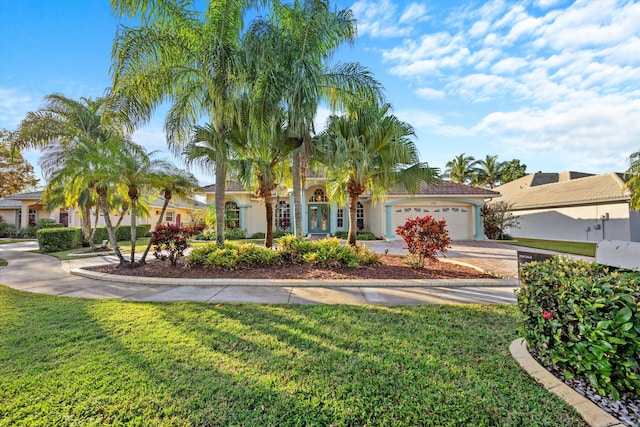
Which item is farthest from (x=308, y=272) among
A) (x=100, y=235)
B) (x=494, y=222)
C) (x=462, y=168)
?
(x=462, y=168)

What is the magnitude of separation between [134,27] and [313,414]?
9.92m

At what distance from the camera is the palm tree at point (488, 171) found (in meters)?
37.0

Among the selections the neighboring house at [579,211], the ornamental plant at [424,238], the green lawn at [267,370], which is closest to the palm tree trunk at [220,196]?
the green lawn at [267,370]

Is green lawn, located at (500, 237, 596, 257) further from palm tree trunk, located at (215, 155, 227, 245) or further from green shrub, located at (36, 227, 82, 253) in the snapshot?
green shrub, located at (36, 227, 82, 253)

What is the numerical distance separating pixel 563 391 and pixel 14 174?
37.4 m

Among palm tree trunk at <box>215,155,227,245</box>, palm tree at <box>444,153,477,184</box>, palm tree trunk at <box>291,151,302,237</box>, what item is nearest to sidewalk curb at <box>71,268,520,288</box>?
palm tree trunk at <box>215,155,227,245</box>

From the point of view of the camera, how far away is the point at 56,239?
14367mm

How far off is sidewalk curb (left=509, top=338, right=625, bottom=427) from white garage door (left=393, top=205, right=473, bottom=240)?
50.1 ft

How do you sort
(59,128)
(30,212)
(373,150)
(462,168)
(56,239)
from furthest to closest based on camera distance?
1. (462,168)
2. (30,212)
3. (56,239)
4. (59,128)
5. (373,150)

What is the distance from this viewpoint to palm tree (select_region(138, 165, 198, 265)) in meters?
9.02

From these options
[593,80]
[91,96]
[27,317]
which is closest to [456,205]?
[593,80]

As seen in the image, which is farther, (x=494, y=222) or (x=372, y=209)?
(x=372, y=209)

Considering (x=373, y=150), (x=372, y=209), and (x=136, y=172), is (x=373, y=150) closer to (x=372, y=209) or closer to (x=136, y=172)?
(x=136, y=172)

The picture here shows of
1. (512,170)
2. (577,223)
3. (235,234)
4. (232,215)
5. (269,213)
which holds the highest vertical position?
(512,170)
